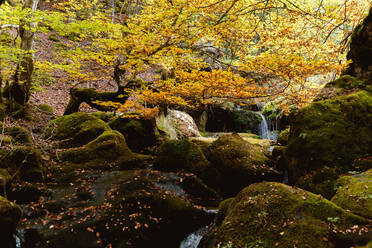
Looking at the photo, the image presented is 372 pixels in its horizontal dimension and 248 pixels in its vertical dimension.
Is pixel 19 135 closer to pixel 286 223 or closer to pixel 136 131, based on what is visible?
pixel 136 131

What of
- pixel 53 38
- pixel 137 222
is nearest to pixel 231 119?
pixel 137 222

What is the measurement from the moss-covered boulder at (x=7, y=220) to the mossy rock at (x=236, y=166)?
4.78 meters

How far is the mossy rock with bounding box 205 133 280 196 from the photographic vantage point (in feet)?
21.3

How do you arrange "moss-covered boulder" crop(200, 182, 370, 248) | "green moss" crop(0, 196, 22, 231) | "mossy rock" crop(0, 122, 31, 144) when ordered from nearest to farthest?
1. "moss-covered boulder" crop(200, 182, 370, 248)
2. "green moss" crop(0, 196, 22, 231)
3. "mossy rock" crop(0, 122, 31, 144)

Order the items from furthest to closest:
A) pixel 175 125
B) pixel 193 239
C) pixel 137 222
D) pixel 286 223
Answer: pixel 175 125 → pixel 193 239 → pixel 137 222 → pixel 286 223

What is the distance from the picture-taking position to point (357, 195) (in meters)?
3.77

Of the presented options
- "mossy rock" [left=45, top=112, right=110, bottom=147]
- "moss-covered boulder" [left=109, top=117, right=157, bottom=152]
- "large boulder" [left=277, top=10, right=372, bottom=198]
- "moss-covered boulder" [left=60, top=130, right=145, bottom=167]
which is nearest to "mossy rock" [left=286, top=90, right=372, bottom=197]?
"large boulder" [left=277, top=10, right=372, bottom=198]

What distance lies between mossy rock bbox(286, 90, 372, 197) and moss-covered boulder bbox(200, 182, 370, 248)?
1.55m

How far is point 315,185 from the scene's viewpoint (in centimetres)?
504

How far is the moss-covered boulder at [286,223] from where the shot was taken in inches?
123

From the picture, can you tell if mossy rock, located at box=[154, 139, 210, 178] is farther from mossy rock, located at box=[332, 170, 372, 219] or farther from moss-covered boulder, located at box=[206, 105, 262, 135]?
moss-covered boulder, located at box=[206, 105, 262, 135]

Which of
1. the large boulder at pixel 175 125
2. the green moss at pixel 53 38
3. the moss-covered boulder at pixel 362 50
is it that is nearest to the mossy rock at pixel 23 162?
the large boulder at pixel 175 125

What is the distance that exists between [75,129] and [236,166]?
6582mm

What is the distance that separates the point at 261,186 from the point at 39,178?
18.1 feet
